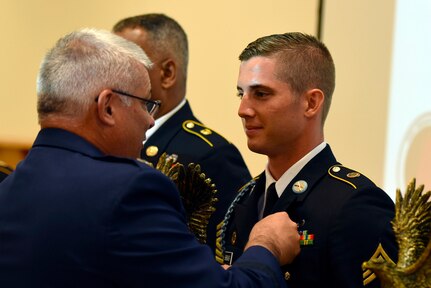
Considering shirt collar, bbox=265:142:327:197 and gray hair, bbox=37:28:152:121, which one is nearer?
gray hair, bbox=37:28:152:121

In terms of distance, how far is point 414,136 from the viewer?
3.03m

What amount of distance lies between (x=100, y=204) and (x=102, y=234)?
0.18 feet

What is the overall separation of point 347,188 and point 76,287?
1.98 feet

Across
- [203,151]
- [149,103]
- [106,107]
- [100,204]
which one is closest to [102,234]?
[100,204]

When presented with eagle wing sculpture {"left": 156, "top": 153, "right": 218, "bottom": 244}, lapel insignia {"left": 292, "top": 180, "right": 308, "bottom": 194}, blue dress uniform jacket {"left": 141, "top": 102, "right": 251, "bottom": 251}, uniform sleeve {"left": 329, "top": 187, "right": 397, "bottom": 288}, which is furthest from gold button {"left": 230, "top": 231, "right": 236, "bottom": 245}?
blue dress uniform jacket {"left": 141, "top": 102, "right": 251, "bottom": 251}

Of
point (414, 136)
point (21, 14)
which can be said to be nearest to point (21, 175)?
point (414, 136)

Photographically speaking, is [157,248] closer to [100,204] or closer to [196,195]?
[100,204]

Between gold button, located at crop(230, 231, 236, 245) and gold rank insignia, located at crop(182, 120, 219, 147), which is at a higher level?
gold rank insignia, located at crop(182, 120, 219, 147)

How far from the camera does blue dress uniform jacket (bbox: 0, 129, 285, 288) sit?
1.56 metres

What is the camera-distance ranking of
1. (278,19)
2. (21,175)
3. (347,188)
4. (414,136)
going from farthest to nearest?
(278,19) → (414,136) → (347,188) → (21,175)

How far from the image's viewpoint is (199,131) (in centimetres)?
271

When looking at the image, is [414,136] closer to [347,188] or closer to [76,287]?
[347,188]

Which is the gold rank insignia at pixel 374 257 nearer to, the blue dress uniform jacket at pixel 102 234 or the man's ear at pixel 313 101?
the blue dress uniform jacket at pixel 102 234

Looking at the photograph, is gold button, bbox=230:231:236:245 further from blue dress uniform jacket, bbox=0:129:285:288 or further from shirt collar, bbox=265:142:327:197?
blue dress uniform jacket, bbox=0:129:285:288
